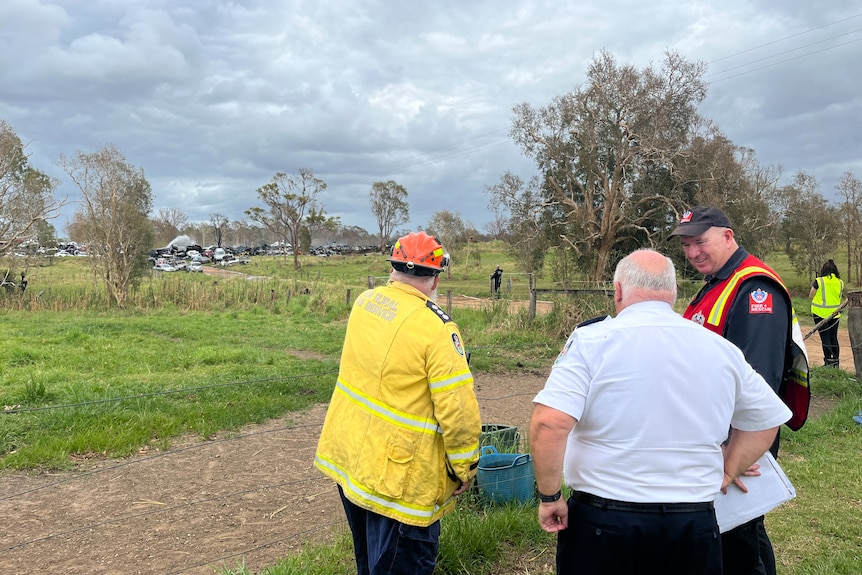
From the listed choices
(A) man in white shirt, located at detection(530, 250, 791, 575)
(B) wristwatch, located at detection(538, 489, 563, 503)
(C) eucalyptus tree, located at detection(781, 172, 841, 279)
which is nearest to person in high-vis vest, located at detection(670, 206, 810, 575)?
(A) man in white shirt, located at detection(530, 250, 791, 575)

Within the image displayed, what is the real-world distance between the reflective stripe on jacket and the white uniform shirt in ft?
32.8

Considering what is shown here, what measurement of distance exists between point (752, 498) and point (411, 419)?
139 centimetres

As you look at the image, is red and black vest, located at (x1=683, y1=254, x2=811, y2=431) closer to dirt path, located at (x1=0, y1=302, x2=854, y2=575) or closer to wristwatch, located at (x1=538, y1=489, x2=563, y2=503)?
wristwatch, located at (x1=538, y1=489, x2=563, y2=503)

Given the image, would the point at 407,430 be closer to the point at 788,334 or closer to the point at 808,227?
the point at 788,334

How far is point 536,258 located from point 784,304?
2546 centimetres

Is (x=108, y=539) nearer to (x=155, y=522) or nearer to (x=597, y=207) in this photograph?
(x=155, y=522)

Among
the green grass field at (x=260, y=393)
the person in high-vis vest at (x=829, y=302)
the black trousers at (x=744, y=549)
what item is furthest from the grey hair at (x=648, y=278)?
the person in high-vis vest at (x=829, y=302)

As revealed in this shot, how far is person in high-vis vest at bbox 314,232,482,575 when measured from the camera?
231 centimetres

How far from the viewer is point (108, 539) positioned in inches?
169

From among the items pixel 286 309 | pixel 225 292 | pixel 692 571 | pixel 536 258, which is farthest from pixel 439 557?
pixel 536 258

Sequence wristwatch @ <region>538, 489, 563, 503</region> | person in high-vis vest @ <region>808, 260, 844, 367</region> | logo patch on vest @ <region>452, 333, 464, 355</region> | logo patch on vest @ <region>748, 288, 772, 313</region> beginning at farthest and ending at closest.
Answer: person in high-vis vest @ <region>808, 260, 844, 367</region> → logo patch on vest @ <region>748, 288, 772, 313</region> → logo patch on vest @ <region>452, 333, 464, 355</region> → wristwatch @ <region>538, 489, 563, 503</region>

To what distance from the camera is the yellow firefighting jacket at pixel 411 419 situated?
2307 mm

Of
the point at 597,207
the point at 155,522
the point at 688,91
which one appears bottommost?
the point at 155,522

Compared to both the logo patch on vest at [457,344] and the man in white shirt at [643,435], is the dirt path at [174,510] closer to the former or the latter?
the logo patch on vest at [457,344]
